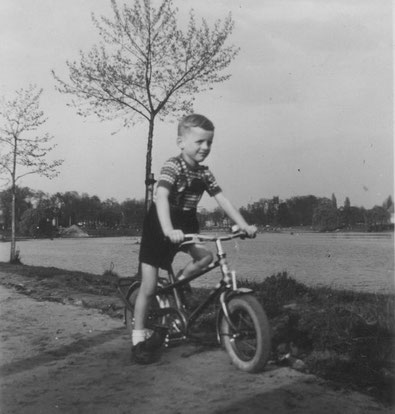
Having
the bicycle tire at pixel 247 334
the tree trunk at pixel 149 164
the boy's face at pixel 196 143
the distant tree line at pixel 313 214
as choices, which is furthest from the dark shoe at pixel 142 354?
the distant tree line at pixel 313 214

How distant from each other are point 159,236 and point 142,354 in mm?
893

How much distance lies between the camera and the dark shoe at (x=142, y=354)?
3656 mm

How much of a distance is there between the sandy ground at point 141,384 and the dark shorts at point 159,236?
2.55 ft

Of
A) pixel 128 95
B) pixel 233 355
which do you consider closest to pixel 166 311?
pixel 233 355

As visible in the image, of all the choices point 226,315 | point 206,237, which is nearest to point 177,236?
point 206,237

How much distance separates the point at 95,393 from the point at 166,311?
3.22 ft

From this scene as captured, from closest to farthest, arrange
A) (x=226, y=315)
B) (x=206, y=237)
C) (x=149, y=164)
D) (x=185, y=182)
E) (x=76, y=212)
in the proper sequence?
1. (x=206, y=237)
2. (x=226, y=315)
3. (x=185, y=182)
4. (x=149, y=164)
5. (x=76, y=212)

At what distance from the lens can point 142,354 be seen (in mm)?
3680

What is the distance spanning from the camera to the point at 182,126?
366cm

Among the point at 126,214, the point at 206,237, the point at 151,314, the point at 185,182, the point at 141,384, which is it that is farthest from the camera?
the point at 126,214

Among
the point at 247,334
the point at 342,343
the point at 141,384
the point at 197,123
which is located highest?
the point at 197,123

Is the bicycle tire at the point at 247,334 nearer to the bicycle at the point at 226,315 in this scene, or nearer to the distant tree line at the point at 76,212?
the bicycle at the point at 226,315

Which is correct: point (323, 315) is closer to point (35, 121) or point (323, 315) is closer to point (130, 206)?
point (35, 121)

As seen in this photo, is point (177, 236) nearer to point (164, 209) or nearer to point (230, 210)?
point (164, 209)
